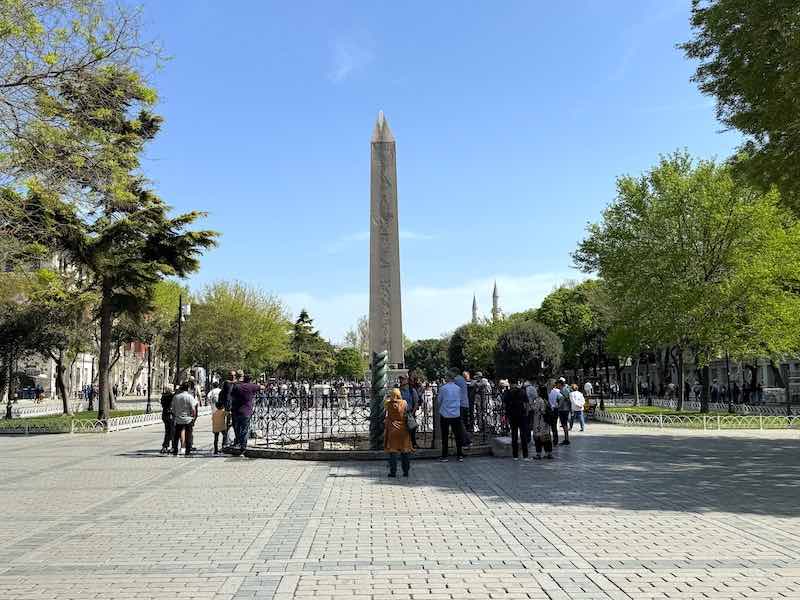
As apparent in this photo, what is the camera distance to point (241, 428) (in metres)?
16.5

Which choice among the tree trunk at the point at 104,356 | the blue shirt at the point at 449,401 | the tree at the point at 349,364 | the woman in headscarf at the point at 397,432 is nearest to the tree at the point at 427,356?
the tree at the point at 349,364

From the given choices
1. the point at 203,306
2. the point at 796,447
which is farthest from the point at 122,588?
the point at 203,306

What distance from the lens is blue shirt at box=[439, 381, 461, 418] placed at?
14.5m

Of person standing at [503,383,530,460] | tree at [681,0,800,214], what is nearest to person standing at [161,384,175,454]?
person standing at [503,383,530,460]

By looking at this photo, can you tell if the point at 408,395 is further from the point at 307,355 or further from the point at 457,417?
the point at 307,355

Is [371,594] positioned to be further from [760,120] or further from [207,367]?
[207,367]

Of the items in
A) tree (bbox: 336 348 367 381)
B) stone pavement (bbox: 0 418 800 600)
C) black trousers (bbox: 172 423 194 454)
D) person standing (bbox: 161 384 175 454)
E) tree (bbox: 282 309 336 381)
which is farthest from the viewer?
tree (bbox: 336 348 367 381)

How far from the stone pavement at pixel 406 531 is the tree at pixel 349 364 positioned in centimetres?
8269

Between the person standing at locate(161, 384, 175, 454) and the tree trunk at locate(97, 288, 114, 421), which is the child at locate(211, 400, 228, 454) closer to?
the person standing at locate(161, 384, 175, 454)

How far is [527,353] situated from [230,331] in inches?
853

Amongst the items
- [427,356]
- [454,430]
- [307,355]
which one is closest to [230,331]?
[307,355]

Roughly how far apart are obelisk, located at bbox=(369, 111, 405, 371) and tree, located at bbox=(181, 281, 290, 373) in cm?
3764

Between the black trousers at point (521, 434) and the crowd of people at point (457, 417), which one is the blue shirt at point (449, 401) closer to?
the crowd of people at point (457, 417)

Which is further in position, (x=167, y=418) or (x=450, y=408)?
(x=167, y=418)
